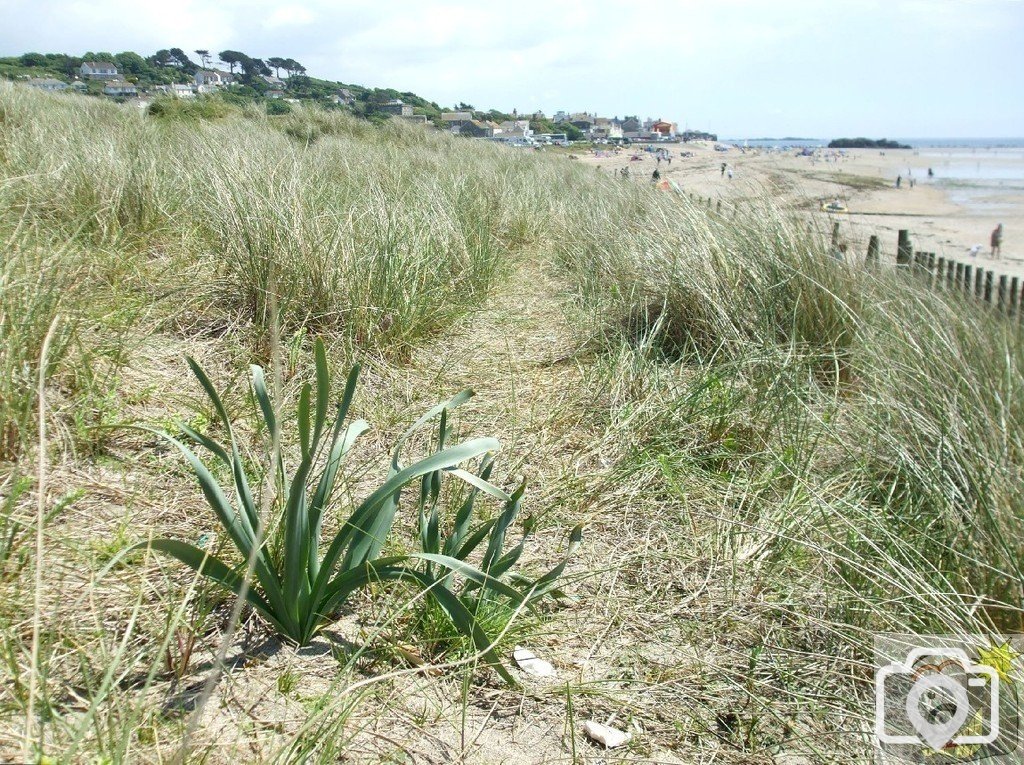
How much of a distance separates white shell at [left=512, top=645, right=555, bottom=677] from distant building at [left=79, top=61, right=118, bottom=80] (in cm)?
2363

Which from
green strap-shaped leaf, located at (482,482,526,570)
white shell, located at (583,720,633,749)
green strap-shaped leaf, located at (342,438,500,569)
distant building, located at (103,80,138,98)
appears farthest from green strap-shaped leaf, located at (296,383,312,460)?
distant building, located at (103,80,138,98)

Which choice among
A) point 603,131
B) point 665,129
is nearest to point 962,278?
point 603,131

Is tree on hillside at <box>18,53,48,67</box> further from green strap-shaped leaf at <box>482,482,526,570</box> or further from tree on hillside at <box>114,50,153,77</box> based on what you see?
green strap-shaped leaf at <box>482,482,526,570</box>

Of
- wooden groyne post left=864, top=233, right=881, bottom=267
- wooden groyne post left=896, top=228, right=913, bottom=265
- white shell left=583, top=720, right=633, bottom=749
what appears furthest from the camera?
wooden groyne post left=896, top=228, right=913, bottom=265

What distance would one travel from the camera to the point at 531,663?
59.9 inches

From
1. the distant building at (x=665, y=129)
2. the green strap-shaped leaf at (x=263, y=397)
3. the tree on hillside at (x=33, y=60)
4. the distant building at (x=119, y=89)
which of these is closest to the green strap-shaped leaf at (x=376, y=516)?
the green strap-shaped leaf at (x=263, y=397)

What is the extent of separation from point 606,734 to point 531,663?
240mm

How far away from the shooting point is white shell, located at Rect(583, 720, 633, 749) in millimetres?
1312

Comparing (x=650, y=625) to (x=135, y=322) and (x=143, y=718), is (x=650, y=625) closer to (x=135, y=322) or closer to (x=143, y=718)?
(x=143, y=718)

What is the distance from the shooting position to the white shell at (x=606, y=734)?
4.30 ft

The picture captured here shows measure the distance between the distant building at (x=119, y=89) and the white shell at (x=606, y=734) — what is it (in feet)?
53.4

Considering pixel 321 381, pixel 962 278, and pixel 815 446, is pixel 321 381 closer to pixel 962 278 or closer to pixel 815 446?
pixel 815 446

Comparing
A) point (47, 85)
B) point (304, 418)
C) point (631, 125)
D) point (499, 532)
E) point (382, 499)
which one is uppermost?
point (631, 125)

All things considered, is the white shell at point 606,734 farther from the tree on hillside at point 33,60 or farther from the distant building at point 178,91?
the tree on hillside at point 33,60
